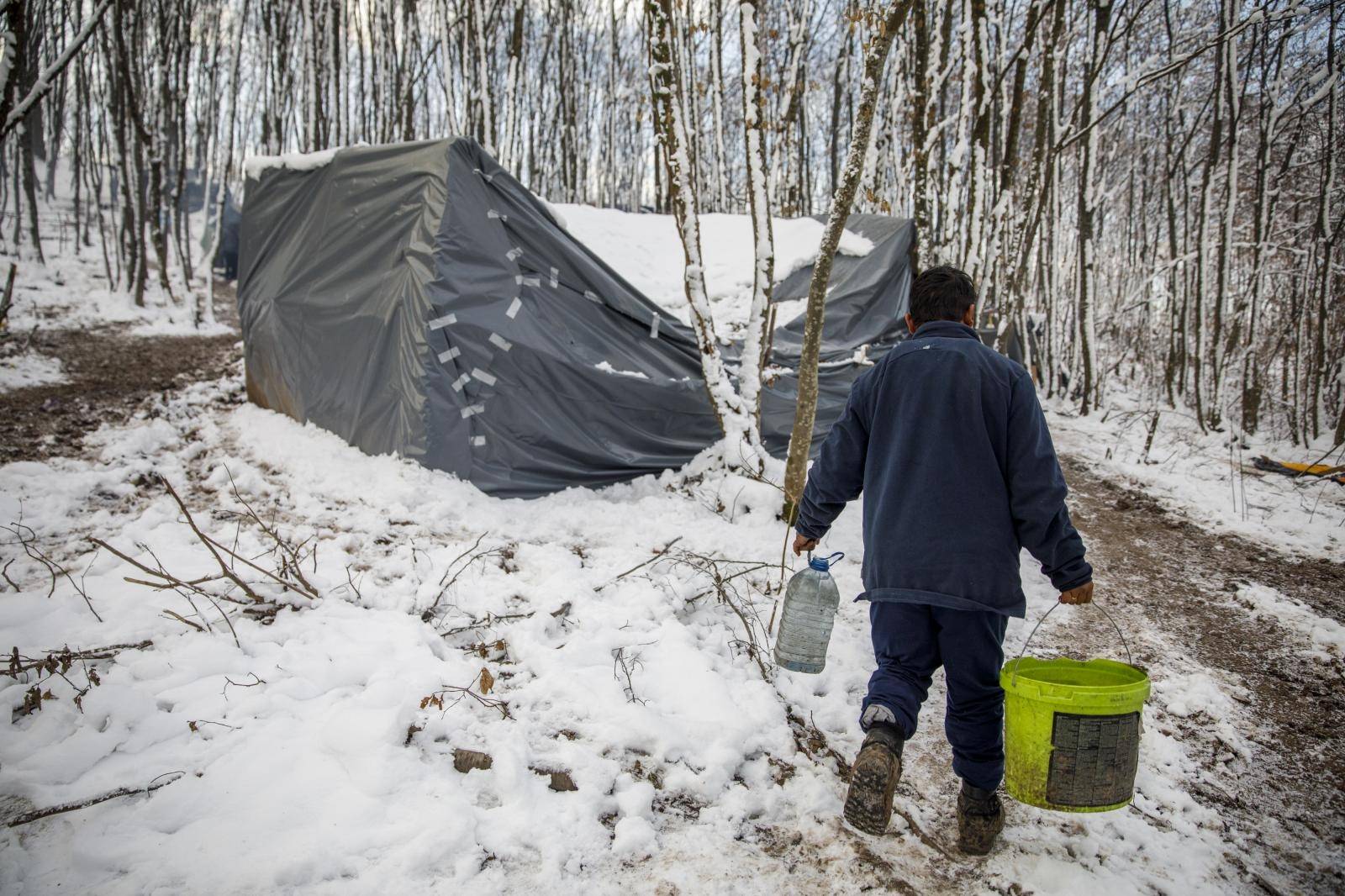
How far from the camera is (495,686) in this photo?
2.54 m

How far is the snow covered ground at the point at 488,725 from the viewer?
1779mm

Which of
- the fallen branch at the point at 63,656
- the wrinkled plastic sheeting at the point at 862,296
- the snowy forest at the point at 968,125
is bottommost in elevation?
the fallen branch at the point at 63,656

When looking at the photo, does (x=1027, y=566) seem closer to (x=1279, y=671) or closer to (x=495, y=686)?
(x=1279, y=671)

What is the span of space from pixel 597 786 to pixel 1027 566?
3.28 meters

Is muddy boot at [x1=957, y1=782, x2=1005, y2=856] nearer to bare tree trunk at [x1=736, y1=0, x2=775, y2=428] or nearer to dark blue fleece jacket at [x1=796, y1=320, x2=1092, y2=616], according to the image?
dark blue fleece jacket at [x1=796, y1=320, x2=1092, y2=616]

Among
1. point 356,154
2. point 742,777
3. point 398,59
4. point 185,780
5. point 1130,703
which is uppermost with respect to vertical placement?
point 398,59

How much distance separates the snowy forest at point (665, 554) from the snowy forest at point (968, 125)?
0.18m

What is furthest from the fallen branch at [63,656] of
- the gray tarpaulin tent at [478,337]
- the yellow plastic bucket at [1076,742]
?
the yellow plastic bucket at [1076,742]

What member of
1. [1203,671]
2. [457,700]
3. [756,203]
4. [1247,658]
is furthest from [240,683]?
[1247,658]

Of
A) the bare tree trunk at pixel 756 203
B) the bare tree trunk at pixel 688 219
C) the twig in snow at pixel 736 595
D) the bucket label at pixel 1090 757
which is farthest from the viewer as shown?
the bare tree trunk at pixel 756 203

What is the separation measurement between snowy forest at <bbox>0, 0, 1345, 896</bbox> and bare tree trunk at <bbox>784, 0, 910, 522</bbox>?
0.03 meters

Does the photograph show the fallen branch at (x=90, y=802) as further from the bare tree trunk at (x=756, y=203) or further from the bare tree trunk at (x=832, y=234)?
the bare tree trunk at (x=756, y=203)

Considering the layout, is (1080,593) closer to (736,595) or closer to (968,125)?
(736,595)

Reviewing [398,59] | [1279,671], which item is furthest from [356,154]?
[398,59]
